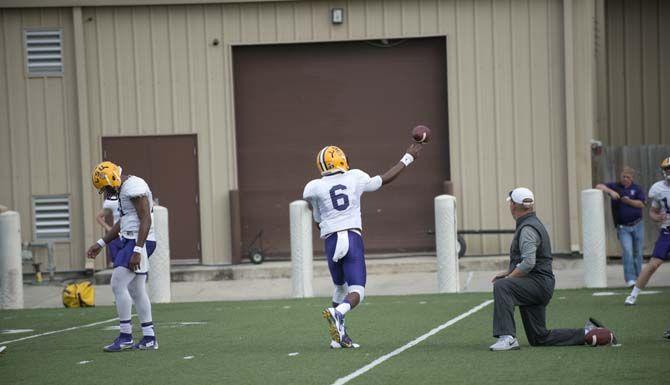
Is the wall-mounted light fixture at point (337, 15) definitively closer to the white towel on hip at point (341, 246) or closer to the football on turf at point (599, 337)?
the white towel on hip at point (341, 246)

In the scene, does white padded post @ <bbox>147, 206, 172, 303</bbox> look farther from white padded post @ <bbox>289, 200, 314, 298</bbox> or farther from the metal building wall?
the metal building wall

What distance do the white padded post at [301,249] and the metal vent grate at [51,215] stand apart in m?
6.44

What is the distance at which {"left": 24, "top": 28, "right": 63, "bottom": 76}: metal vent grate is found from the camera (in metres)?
24.5

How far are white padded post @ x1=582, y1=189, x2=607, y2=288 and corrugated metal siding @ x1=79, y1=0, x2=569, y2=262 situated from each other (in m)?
4.46

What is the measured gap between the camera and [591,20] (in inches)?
949

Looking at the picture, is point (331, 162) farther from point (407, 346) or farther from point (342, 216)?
point (407, 346)

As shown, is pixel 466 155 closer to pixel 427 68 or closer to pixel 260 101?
pixel 427 68

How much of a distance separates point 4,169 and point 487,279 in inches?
377

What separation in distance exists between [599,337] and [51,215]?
15134 millimetres

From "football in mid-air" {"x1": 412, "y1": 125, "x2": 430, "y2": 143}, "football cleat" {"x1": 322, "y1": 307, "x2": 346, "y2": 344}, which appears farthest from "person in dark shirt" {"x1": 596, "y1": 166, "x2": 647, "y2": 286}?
"football cleat" {"x1": 322, "y1": 307, "x2": 346, "y2": 344}

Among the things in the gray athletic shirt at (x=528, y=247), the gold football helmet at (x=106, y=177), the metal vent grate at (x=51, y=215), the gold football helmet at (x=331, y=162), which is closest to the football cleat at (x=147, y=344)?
the gold football helmet at (x=106, y=177)

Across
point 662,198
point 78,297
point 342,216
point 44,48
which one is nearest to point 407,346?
point 342,216

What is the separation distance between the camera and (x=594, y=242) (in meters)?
19.7

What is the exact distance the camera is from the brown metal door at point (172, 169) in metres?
24.6
